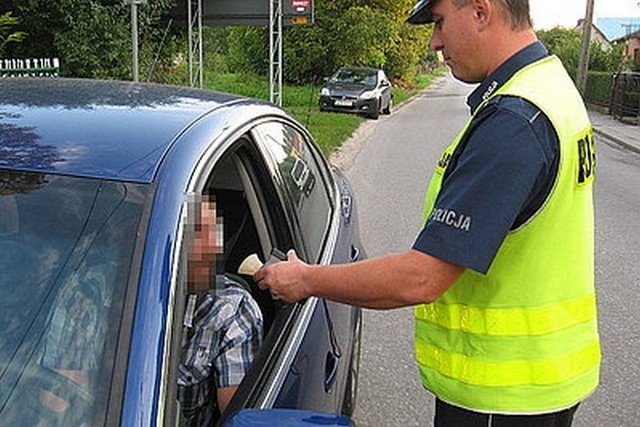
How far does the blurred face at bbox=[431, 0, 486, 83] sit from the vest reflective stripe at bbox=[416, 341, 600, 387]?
2.21 ft

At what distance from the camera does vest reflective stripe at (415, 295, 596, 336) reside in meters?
1.78

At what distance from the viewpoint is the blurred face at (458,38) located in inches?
68.0

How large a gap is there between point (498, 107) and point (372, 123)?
1981 centimetres

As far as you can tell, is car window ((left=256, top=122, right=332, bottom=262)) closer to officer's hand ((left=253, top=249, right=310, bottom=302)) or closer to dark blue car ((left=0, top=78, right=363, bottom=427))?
dark blue car ((left=0, top=78, right=363, bottom=427))

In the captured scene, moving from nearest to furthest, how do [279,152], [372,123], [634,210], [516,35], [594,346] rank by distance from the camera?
[516,35]
[594,346]
[279,152]
[634,210]
[372,123]

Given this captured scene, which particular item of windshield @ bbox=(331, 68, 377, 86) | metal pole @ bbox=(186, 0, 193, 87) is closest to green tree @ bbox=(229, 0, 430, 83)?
windshield @ bbox=(331, 68, 377, 86)

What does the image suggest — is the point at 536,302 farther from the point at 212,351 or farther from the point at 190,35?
the point at 190,35

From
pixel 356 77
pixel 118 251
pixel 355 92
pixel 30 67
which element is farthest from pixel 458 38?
pixel 356 77

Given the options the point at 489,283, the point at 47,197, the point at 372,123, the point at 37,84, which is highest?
the point at 37,84

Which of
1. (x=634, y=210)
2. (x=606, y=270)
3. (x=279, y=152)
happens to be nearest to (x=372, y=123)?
(x=634, y=210)

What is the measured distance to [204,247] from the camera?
Answer: 1926mm

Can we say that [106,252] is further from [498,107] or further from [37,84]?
[37,84]

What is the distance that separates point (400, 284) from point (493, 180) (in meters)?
0.31

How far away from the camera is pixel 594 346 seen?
1.96 m
